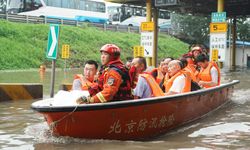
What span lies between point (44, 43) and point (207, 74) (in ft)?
73.8

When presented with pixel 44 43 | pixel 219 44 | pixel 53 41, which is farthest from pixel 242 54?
pixel 53 41

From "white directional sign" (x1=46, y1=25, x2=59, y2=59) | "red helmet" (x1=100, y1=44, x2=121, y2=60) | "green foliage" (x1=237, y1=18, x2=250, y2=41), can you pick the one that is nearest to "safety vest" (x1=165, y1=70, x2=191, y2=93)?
"red helmet" (x1=100, y1=44, x2=121, y2=60)

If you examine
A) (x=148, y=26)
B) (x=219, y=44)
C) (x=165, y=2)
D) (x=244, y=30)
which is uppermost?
(x=165, y=2)

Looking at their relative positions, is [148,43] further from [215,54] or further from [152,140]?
[152,140]

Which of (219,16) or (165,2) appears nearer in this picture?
(219,16)

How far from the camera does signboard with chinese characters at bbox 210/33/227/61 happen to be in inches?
630

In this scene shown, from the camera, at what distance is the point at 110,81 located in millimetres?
6195

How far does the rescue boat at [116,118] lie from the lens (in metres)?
6.04

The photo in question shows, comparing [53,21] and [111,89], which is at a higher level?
[53,21]

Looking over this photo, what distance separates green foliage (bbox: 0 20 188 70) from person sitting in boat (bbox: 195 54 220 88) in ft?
56.1

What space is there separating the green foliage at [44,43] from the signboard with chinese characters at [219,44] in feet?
44.7

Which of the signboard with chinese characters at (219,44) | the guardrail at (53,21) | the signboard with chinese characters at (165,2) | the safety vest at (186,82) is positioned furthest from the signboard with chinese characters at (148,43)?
the guardrail at (53,21)

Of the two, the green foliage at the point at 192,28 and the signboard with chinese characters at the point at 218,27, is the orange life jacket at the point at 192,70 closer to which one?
the signboard with chinese characters at the point at 218,27

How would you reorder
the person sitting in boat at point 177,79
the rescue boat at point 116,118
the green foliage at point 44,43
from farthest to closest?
the green foliage at point 44,43 < the person sitting in boat at point 177,79 < the rescue boat at point 116,118
